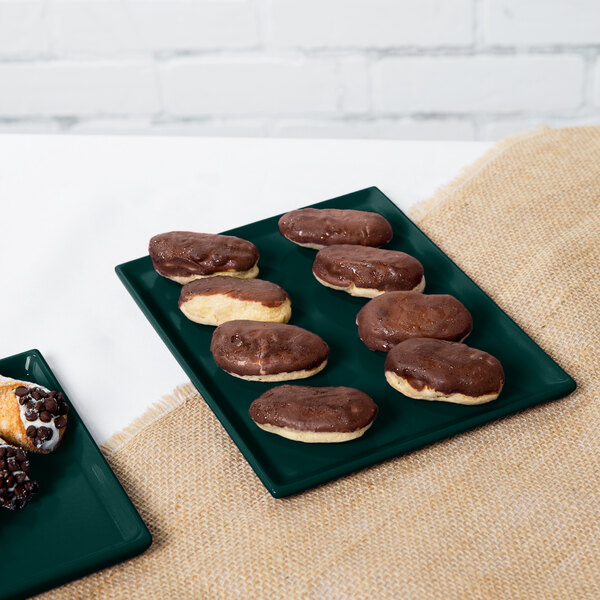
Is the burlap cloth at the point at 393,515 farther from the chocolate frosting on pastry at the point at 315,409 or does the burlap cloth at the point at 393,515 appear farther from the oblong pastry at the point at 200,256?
the oblong pastry at the point at 200,256

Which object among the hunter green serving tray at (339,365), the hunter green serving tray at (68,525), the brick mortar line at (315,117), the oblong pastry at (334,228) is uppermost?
the oblong pastry at (334,228)

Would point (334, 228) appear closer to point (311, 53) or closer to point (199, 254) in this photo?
point (199, 254)

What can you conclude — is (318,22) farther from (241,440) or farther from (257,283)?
(241,440)

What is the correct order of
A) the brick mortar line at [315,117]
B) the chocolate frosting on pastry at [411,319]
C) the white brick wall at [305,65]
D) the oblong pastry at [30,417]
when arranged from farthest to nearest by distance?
the brick mortar line at [315,117], the white brick wall at [305,65], the chocolate frosting on pastry at [411,319], the oblong pastry at [30,417]

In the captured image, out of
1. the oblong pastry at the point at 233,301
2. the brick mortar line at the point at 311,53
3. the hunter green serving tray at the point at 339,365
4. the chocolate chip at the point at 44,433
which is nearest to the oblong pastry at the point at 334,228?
the hunter green serving tray at the point at 339,365

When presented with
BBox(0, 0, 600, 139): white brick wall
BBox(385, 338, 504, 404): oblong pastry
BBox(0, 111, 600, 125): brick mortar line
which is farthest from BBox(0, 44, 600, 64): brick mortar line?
BBox(385, 338, 504, 404): oblong pastry

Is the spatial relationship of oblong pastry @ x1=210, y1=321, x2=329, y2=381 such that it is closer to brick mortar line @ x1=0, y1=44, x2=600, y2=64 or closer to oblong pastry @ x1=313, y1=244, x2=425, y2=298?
oblong pastry @ x1=313, y1=244, x2=425, y2=298

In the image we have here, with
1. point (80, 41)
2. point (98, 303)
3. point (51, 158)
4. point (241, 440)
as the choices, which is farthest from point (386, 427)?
point (80, 41)

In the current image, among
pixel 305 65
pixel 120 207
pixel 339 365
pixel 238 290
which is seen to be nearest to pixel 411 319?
pixel 339 365
